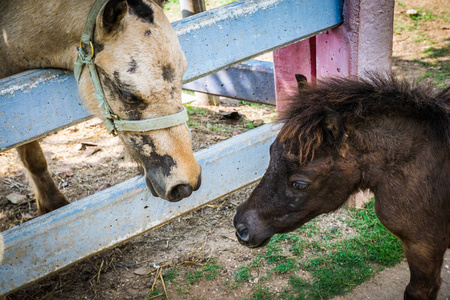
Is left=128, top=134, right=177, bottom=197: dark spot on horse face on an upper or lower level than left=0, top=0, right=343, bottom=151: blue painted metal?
lower

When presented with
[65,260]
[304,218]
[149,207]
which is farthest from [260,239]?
[65,260]

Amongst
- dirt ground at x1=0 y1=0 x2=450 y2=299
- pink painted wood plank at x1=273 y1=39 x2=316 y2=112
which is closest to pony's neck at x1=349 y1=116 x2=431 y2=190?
dirt ground at x1=0 y1=0 x2=450 y2=299

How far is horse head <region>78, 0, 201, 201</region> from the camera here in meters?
2.05

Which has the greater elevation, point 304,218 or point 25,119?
point 25,119

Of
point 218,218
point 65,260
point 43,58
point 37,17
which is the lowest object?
point 218,218

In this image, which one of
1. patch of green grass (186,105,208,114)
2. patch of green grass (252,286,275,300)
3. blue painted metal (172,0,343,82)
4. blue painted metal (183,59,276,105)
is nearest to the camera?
blue painted metal (172,0,343,82)

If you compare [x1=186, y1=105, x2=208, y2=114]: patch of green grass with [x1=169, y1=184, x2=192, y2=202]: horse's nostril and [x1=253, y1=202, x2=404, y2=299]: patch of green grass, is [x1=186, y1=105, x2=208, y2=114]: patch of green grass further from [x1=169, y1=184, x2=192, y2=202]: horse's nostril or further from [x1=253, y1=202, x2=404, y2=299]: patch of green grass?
[x1=169, y1=184, x2=192, y2=202]: horse's nostril

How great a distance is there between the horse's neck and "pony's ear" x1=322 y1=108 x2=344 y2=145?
1.43 meters

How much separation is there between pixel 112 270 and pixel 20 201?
161cm

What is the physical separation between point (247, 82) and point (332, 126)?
2736 mm

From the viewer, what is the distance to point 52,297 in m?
3.14

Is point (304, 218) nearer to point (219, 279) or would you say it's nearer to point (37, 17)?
point (219, 279)

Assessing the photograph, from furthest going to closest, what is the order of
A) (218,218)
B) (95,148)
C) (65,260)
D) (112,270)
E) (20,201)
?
(95,148) → (20,201) → (218,218) → (112,270) → (65,260)

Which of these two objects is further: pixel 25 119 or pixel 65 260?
pixel 65 260
